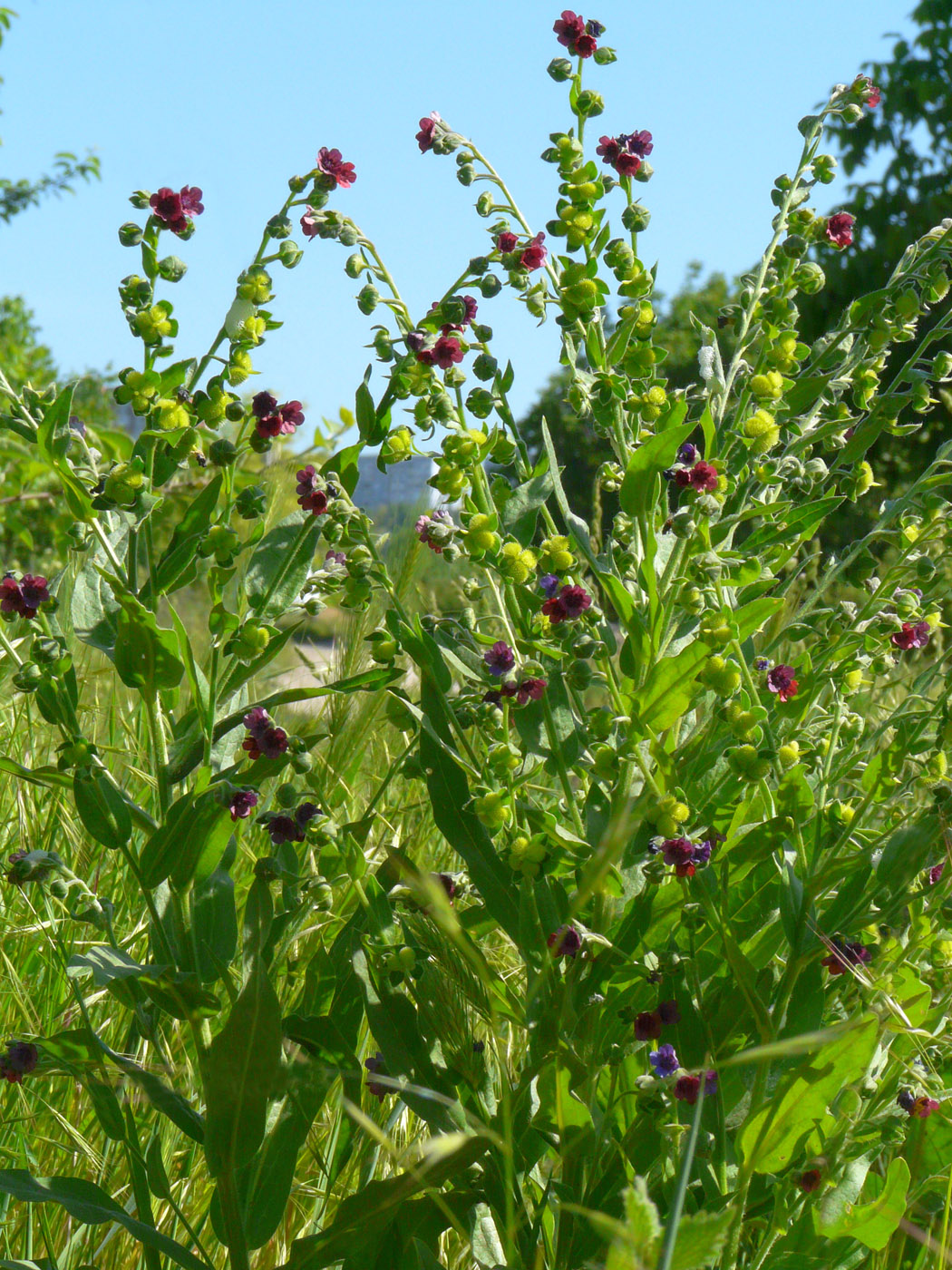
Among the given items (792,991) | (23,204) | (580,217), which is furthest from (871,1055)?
(23,204)

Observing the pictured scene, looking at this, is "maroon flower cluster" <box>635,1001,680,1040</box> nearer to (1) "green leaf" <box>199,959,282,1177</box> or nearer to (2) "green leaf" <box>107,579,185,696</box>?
(1) "green leaf" <box>199,959,282,1177</box>

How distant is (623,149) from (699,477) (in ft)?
1.31

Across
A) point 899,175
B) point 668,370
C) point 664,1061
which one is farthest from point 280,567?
point 668,370

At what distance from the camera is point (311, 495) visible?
3.47 feet

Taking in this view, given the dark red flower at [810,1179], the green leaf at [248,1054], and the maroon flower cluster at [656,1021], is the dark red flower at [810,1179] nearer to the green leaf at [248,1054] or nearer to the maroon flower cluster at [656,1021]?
the maroon flower cluster at [656,1021]

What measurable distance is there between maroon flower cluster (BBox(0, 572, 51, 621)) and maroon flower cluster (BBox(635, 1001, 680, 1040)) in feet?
2.11

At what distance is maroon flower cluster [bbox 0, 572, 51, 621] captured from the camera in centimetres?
106

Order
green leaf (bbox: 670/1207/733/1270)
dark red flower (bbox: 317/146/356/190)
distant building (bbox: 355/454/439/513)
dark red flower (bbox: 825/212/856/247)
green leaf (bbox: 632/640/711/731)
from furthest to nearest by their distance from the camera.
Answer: distant building (bbox: 355/454/439/513) < dark red flower (bbox: 825/212/856/247) < dark red flower (bbox: 317/146/356/190) < green leaf (bbox: 632/640/711/731) < green leaf (bbox: 670/1207/733/1270)

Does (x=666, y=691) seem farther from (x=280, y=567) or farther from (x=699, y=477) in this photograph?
(x=280, y=567)

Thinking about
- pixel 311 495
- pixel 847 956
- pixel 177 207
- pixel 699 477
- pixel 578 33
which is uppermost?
pixel 578 33

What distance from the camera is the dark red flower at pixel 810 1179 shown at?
0.99 meters

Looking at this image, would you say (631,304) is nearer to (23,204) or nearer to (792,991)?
(792,991)

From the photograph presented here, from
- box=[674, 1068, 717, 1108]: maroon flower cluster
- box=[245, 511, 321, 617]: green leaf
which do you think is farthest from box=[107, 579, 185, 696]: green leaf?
box=[674, 1068, 717, 1108]: maroon flower cluster

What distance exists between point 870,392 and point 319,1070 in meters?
0.85
